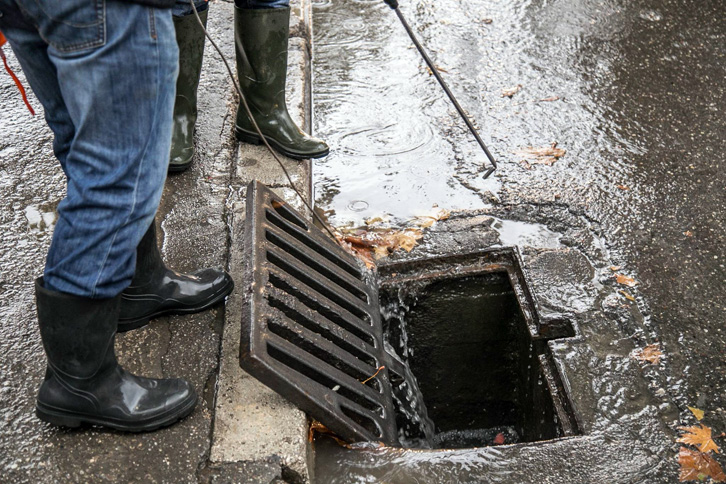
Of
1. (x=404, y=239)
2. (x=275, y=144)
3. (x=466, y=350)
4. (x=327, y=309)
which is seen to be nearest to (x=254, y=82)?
(x=275, y=144)

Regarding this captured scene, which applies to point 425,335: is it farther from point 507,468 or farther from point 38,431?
point 38,431

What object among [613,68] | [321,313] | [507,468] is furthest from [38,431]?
[613,68]

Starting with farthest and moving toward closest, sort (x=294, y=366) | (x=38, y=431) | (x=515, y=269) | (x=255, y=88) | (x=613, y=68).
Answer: (x=613, y=68) → (x=255, y=88) → (x=515, y=269) → (x=294, y=366) → (x=38, y=431)

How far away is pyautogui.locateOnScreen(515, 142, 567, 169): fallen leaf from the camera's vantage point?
3.31 meters

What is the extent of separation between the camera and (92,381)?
5.96 feet

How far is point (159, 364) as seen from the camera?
2.10m

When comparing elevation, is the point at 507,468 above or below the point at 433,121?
below

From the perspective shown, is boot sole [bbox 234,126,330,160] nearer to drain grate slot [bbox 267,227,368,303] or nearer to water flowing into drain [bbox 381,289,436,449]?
drain grate slot [bbox 267,227,368,303]

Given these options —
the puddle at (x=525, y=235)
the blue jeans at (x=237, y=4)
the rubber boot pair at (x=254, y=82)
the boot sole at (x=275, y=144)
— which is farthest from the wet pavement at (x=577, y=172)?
the blue jeans at (x=237, y=4)

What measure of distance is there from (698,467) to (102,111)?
1.79m

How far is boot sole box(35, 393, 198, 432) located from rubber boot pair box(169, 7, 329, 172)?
1.32 m

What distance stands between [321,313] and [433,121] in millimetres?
1680

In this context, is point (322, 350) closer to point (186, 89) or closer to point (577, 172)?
point (186, 89)

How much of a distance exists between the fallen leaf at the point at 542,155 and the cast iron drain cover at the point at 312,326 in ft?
3.71
